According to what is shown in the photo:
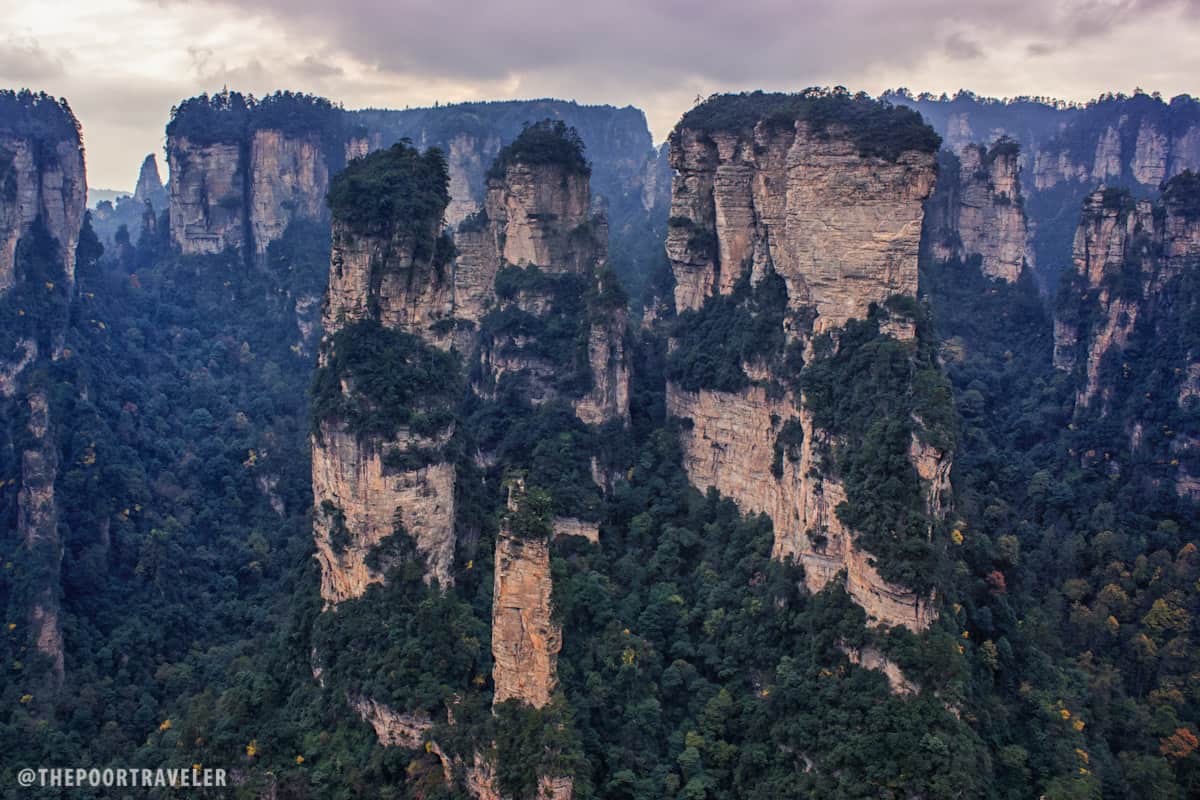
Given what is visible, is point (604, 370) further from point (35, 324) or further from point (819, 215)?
point (35, 324)

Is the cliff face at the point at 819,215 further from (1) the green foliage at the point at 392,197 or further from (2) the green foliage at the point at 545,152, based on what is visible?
(1) the green foliage at the point at 392,197

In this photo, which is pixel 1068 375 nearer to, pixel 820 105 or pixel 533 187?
pixel 820 105

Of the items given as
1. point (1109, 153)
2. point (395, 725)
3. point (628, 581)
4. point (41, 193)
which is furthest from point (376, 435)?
point (1109, 153)

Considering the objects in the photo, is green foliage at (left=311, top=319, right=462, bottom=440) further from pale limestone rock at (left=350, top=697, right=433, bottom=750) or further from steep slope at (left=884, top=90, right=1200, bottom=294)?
steep slope at (left=884, top=90, right=1200, bottom=294)

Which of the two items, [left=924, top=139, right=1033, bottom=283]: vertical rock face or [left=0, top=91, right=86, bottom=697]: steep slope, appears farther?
[left=924, top=139, right=1033, bottom=283]: vertical rock face

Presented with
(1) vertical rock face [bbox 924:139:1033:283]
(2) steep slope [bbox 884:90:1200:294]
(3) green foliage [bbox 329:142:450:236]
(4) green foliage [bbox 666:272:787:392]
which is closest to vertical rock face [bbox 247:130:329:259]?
(3) green foliage [bbox 329:142:450:236]

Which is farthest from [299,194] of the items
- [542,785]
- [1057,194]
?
[1057,194]

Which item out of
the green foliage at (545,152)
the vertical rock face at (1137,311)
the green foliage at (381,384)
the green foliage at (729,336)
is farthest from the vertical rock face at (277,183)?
the vertical rock face at (1137,311)
